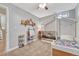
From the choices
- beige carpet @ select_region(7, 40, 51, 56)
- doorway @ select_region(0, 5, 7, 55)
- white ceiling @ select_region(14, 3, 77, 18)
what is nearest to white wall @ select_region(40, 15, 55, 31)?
white ceiling @ select_region(14, 3, 77, 18)

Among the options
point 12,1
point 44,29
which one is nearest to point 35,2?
point 12,1

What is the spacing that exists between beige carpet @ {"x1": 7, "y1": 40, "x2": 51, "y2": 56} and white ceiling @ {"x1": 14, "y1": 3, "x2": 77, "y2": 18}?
1.84 ft

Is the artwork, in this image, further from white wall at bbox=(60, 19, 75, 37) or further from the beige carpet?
white wall at bbox=(60, 19, 75, 37)

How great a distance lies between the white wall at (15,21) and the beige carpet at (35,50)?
135 millimetres

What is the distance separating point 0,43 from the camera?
1.59m

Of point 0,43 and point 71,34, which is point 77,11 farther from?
point 0,43

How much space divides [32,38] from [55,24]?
535 mm

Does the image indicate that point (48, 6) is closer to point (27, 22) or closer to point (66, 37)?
point (27, 22)

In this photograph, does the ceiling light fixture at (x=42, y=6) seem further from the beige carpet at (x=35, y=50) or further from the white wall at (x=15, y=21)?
the beige carpet at (x=35, y=50)

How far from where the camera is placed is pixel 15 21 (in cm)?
167

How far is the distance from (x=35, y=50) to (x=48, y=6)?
843mm

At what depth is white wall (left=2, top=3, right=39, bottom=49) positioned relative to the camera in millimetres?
1632

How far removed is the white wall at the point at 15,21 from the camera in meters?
1.63

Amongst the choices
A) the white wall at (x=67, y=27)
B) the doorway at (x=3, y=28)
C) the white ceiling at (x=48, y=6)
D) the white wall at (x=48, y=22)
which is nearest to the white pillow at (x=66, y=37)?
the white wall at (x=67, y=27)
